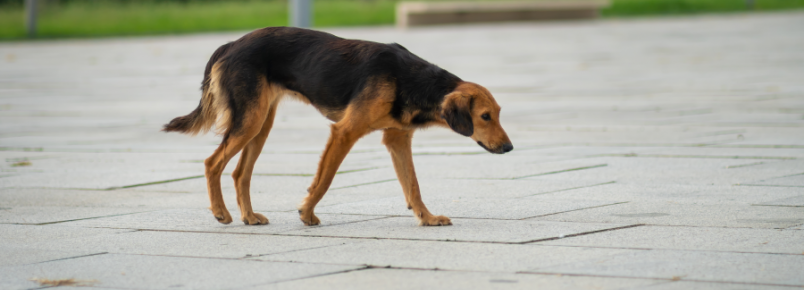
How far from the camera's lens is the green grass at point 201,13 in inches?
1454

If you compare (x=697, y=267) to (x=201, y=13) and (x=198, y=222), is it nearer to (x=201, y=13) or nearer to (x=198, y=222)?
(x=198, y=222)

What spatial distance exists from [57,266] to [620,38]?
23690 millimetres

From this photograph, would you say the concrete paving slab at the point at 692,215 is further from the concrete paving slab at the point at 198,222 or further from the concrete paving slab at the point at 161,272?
the concrete paving slab at the point at 161,272

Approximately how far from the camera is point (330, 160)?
592cm

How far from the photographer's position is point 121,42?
31.1 metres

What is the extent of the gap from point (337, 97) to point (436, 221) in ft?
3.07

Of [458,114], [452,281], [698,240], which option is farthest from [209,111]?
[698,240]

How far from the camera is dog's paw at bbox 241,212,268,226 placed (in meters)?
6.15

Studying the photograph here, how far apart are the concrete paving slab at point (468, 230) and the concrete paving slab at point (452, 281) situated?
0.83 meters

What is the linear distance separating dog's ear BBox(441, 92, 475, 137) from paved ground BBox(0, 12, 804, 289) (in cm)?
59

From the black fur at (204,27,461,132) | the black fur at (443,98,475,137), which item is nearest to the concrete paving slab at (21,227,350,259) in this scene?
the black fur at (204,27,461,132)

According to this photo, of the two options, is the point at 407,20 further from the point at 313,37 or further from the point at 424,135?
the point at 313,37

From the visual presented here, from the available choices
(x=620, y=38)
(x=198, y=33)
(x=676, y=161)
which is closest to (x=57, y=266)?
(x=676, y=161)

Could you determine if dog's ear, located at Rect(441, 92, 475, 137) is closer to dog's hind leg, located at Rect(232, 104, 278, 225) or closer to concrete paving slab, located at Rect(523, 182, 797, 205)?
dog's hind leg, located at Rect(232, 104, 278, 225)
